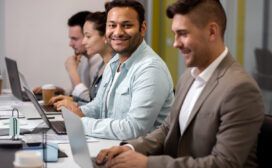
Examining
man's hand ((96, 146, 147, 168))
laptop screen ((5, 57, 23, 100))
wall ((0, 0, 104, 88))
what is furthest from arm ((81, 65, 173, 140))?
wall ((0, 0, 104, 88))

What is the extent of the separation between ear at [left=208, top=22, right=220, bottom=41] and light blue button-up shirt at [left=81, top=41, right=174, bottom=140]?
63cm

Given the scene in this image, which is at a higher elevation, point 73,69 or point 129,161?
point 129,161

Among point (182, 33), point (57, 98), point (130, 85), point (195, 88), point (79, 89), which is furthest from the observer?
point (79, 89)

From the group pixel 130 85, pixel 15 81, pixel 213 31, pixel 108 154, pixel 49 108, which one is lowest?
pixel 49 108

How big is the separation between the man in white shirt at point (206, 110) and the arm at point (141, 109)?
297 mm

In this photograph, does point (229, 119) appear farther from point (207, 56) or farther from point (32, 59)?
point (32, 59)

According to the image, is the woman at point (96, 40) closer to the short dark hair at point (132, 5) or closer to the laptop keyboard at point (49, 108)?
the laptop keyboard at point (49, 108)

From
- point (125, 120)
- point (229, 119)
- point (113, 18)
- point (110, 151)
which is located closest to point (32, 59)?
point (113, 18)

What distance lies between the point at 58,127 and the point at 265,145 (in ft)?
3.89

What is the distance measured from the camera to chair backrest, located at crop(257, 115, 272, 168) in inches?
65.9

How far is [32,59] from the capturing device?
4879 millimetres

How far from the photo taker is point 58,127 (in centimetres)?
252

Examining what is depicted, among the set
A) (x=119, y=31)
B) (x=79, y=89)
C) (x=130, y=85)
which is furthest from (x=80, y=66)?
(x=130, y=85)

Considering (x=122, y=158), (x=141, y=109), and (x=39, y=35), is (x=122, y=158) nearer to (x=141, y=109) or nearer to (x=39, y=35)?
(x=141, y=109)
